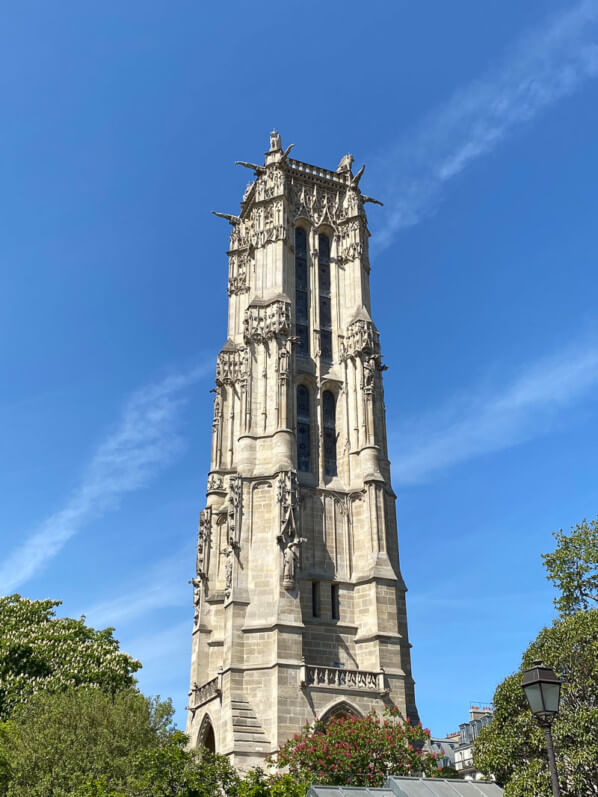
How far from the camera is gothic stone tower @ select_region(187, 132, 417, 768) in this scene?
2970 cm

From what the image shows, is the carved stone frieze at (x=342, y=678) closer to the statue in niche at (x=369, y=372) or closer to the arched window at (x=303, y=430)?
the arched window at (x=303, y=430)

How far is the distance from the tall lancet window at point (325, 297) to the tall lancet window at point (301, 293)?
765mm

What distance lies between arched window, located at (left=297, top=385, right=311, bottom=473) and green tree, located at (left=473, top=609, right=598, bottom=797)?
14.0 m

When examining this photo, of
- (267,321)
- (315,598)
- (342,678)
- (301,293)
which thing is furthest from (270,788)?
(301,293)

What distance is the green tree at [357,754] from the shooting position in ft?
78.3

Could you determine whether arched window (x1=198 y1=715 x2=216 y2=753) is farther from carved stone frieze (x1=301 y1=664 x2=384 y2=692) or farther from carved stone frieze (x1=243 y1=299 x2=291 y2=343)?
carved stone frieze (x1=243 y1=299 x2=291 y2=343)

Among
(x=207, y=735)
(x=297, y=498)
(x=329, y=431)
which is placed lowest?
(x=207, y=735)

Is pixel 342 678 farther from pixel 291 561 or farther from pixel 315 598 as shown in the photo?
pixel 291 561

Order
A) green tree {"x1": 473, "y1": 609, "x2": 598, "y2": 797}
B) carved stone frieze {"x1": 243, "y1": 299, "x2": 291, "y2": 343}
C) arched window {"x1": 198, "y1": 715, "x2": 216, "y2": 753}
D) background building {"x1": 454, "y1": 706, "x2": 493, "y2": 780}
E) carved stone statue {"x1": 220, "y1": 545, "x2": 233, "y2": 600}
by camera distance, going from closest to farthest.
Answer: green tree {"x1": 473, "y1": 609, "x2": 598, "y2": 797} < carved stone statue {"x1": 220, "y1": 545, "x2": 233, "y2": 600} < arched window {"x1": 198, "y1": 715, "x2": 216, "y2": 753} < carved stone frieze {"x1": 243, "y1": 299, "x2": 291, "y2": 343} < background building {"x1": 454, "y1": 706, "x2": 493, "y2": 780}

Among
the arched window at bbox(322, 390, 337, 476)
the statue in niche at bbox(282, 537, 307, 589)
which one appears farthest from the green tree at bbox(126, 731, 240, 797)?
the arched window at bbox(322, 390, 337, 476)

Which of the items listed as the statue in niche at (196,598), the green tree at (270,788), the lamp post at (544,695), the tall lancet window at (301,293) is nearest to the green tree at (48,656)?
the statue in niche at (196,598)

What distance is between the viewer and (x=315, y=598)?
1293 inches

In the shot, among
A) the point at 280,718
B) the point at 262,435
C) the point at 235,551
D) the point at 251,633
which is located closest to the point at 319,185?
the point at 262,435

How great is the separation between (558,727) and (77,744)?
46.4ft
